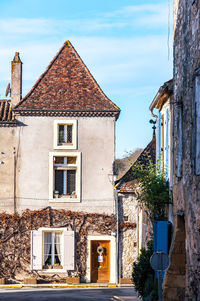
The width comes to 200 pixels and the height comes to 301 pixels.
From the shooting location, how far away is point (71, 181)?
30.2 metres

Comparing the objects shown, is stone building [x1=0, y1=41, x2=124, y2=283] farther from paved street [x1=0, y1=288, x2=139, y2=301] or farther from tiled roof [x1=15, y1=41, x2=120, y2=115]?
paved street [x1=0, y1=288, x2=139, y2=301]

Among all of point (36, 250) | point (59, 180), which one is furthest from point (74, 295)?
point (59, 180)

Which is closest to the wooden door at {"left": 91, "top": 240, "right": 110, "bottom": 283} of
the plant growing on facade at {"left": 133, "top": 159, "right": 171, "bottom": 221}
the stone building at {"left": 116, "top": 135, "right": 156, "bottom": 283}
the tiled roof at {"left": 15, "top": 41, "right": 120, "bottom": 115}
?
the stone building at {"left": 116, "top": 135, "right": 156, "bottom": 283}

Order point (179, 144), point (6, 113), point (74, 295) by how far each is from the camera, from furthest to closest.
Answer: point (6, 113), point (74, 295), point (179, 144)

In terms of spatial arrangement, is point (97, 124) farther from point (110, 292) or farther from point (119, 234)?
point (110, 292)

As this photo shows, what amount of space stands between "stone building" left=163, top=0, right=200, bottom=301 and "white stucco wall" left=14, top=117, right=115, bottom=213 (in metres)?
13.9

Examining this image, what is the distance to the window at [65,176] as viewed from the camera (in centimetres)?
2986

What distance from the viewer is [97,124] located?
99.8 ft

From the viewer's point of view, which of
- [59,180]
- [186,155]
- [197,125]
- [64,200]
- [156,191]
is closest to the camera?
[197,125]

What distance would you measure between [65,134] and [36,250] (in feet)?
17.9

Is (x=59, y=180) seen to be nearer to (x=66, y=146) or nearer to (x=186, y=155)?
(x=66, y=146)

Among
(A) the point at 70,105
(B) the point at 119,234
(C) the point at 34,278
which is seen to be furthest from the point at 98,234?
(A) the point at 70,105

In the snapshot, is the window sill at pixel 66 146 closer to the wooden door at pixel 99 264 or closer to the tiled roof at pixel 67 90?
the tiled roof at pixel 67 90

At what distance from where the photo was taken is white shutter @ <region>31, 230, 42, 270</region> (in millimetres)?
29375
